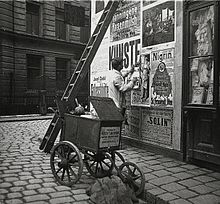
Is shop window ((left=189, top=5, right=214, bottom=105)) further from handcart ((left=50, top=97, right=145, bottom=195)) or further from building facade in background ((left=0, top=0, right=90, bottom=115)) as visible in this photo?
building facade in background ((left=0, top=0, right=90, bottom=115))

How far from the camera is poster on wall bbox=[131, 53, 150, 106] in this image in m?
6.71

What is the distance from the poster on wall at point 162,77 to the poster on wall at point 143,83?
6.1 inches

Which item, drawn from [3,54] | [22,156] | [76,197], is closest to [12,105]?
[3,54]

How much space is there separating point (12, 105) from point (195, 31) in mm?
15305

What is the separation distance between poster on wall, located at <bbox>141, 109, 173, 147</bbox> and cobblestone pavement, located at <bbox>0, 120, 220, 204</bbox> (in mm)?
389

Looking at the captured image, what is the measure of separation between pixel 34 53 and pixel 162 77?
1825 cm

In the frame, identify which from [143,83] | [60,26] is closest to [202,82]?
[143,83]

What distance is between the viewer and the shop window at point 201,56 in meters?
5.06

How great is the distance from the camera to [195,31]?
5.38 meters

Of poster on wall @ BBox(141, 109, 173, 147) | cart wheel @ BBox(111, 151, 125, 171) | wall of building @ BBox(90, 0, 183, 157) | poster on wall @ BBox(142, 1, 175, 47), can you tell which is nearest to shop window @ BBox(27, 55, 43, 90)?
wall of building @ BBox(90, 0, 183, 157)

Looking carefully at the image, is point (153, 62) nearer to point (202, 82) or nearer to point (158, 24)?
point (158, 24)

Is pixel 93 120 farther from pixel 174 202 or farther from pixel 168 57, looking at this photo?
pixel 168 57

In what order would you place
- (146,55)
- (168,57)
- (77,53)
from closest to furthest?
(168,57), (146,55), (77,53)

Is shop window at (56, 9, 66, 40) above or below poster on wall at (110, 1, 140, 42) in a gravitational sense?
above
